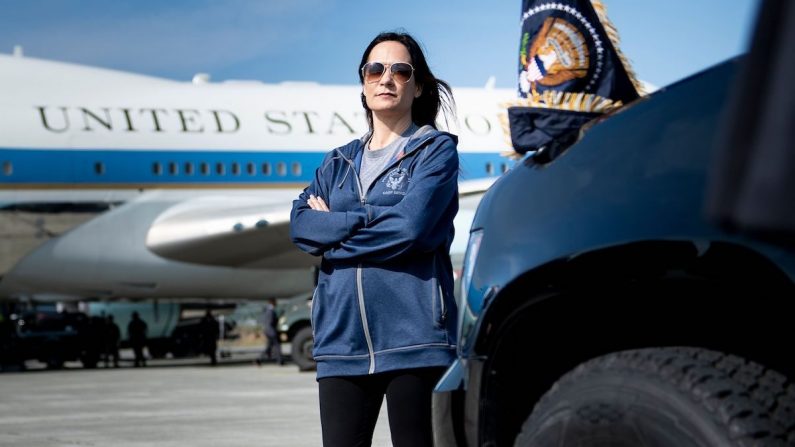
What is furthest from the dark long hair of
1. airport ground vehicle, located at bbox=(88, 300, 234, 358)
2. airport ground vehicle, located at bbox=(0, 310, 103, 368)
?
airport ground vehicle, located at bbox=(88, 300, 234, 358)

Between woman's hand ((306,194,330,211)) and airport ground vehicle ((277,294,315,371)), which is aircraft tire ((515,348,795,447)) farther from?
airport ground vehicle ((277,294,315,371))

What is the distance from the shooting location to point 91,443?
7379mm

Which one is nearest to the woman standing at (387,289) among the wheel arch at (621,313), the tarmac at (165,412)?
the wheel arch at (621,313)

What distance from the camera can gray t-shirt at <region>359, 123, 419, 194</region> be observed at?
308cm

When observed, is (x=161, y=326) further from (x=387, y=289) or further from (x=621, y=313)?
(x=621, y=313)

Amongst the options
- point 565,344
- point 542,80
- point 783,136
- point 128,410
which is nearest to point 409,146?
point 542,80

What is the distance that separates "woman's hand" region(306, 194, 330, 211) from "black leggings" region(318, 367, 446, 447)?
1.45 feet

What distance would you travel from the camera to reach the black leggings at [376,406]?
115 inches

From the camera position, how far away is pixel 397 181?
3016 millimetres

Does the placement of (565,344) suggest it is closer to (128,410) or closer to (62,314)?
(128,410)

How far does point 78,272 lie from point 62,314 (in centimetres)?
659

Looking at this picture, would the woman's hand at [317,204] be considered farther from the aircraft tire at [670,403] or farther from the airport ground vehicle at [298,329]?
the airport ground vehicle at [298,329]

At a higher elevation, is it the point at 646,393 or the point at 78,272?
the point at 646,393

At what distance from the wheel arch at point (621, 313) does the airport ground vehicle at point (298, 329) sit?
15002 millimetres
